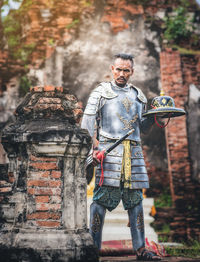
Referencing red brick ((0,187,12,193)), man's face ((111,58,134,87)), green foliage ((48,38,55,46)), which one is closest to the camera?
red brick ((0,187,12,193))

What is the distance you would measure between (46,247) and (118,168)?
1.03 metres

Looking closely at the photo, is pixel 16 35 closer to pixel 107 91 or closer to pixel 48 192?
pixel 107 91

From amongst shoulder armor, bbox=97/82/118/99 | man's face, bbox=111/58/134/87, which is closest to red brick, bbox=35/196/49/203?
shoulder armor, bbox=97/82/118/99

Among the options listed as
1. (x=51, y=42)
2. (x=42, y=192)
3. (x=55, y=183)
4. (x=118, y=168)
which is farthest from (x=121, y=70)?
(x=51, y=42)

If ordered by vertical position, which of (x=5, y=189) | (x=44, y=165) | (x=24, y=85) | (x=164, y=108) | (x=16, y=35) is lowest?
(x=5, y=189)

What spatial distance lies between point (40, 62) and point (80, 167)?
4.59m

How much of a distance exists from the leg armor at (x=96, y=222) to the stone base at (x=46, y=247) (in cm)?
51

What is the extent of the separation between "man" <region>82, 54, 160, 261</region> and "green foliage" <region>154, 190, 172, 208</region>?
294cm

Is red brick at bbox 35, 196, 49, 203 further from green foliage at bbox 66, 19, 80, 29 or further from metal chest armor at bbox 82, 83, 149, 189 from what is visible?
green foliage at bbox 66, 19, 80, 29

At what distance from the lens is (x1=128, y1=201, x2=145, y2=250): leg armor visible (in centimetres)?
329

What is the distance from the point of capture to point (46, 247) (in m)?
2.61

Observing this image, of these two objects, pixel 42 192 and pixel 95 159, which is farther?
pixel 95 159

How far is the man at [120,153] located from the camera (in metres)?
3.29

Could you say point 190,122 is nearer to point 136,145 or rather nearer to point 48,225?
point 136,145
